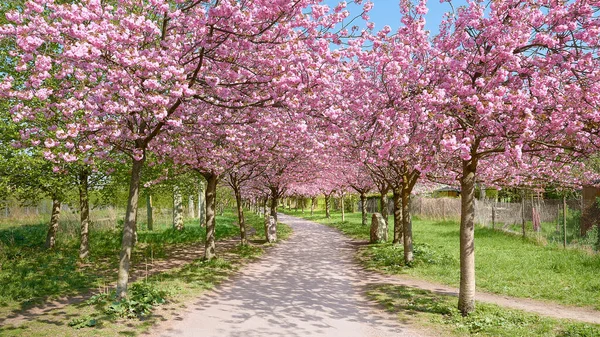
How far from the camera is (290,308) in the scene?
916 centimetres

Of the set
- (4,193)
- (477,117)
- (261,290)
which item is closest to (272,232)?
(261,290)

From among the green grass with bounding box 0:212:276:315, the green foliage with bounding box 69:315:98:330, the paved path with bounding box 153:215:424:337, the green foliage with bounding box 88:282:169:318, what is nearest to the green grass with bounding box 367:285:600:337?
the paved path with bounding box 153:215:424:337

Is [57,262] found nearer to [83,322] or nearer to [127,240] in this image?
[127,240]

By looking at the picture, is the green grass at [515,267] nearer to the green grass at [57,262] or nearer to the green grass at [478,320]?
the green grass at [478,320]

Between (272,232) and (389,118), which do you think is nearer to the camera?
(389,118)

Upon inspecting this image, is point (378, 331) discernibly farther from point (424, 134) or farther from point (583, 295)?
point (583, 295)

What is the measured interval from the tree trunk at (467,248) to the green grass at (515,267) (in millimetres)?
2660

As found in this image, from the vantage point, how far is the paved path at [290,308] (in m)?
7.62

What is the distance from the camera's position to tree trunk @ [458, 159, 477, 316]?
27.9 ft

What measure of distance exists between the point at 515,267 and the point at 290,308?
8.59 metres

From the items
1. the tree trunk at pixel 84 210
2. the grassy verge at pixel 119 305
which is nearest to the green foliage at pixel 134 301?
the grassy verge at pixel 119 305

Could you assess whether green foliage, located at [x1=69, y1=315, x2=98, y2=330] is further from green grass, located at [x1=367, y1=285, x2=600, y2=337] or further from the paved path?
green grass, located at [x1=367, y1=285, x2=600, y2=337]

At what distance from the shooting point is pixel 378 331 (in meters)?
7.62

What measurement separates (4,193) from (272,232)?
41.2 ft
